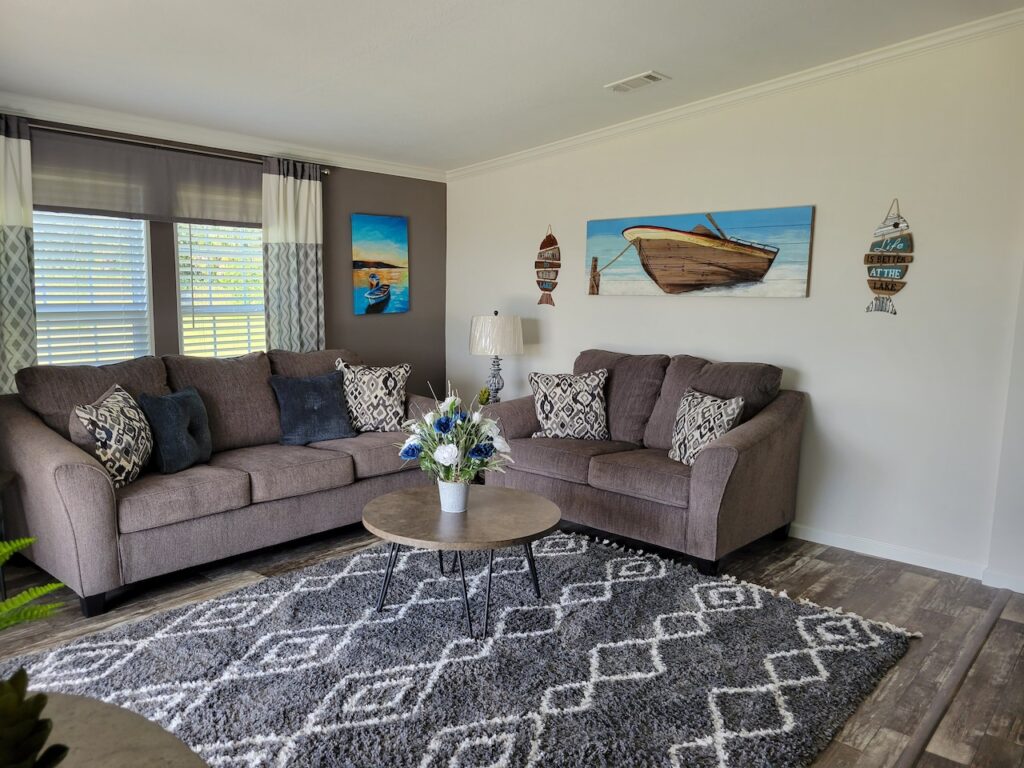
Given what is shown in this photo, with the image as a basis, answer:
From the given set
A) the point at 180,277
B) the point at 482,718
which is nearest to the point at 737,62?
the point at 482,718

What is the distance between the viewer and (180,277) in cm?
475

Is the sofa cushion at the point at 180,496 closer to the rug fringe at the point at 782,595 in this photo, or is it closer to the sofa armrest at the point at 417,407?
the sofa armrest at the point at 417,407

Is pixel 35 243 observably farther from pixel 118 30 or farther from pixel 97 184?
pixel 118 30

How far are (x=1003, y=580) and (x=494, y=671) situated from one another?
2.49 metres

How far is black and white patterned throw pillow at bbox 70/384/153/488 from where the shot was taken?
3.18 metres

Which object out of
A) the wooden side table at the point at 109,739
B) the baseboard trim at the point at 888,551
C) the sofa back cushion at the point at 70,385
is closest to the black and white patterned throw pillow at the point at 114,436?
the sofa back cushion at the point at 70,385

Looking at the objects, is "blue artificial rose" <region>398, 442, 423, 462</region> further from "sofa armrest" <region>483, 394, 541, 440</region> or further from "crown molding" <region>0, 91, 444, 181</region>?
"crown molding" <region>0, 91, 444, 181</region>

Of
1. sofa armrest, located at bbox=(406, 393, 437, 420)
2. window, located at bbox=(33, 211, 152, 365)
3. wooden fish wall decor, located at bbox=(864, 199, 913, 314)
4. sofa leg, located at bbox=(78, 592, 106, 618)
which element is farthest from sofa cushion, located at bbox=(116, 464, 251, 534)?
wooden fish wall decor, located at bbox=(864, 199, 913, 314)

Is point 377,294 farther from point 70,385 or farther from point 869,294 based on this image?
point 869,294

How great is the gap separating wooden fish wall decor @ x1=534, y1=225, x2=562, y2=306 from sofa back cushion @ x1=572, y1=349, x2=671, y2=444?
3.37 feet

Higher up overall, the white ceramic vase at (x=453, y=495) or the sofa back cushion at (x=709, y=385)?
the sofa back cushion at (x=709, y=385)

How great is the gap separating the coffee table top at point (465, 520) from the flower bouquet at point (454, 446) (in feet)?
0.37

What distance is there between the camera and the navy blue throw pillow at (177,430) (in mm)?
3490

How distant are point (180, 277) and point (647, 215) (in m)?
3.17
